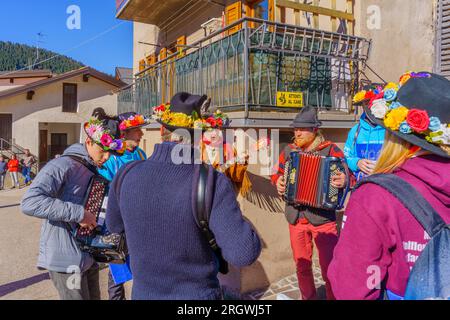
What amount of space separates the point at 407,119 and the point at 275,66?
3.36 metres

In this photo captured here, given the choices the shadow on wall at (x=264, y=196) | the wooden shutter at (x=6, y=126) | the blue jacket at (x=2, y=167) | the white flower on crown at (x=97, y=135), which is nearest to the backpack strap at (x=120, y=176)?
the white flower on crown at (x=97, y=135)

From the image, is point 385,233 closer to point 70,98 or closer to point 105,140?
point 105,140

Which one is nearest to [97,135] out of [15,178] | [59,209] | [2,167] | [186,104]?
[59,209]

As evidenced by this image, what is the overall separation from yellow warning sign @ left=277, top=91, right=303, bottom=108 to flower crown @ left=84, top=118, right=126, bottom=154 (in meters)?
2.34

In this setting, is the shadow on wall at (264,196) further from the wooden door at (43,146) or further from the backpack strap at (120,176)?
the wooden door at (43,146)

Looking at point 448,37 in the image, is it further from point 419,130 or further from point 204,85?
point 419,130

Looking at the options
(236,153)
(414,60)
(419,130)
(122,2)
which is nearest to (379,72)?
(414,60)

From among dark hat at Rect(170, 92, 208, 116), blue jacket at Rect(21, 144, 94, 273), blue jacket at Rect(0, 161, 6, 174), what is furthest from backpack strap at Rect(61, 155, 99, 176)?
blue jacket at Rect(0, 161, 6, 174)

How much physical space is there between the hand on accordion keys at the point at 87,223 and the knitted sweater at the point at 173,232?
2.47 feet

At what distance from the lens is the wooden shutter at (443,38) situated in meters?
4.32

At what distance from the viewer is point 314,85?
195 inches

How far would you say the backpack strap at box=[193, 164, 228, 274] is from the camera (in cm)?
168

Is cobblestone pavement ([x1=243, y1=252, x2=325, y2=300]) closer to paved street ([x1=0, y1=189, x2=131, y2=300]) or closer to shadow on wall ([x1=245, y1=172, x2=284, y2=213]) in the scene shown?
shadow on wall ([x1=245, y1=172, x2=284, y2=213])
